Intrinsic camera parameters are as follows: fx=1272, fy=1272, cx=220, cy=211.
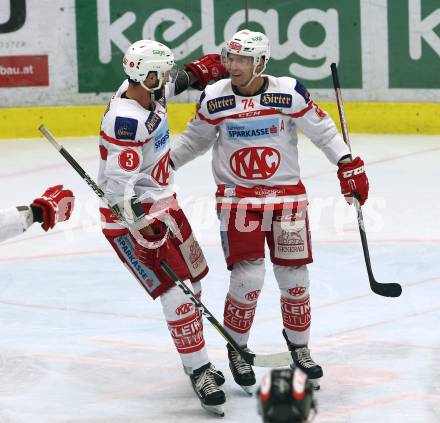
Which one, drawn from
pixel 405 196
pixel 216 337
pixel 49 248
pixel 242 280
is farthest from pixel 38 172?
pixel 242 280

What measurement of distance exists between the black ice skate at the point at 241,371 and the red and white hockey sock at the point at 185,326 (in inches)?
6.5

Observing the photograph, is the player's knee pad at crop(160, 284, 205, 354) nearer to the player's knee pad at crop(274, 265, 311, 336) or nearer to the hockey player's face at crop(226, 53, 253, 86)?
the player's knee pad at crop(274, 265, 311, 336)

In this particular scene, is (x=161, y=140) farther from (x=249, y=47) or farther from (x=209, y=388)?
(x=209, y=388)

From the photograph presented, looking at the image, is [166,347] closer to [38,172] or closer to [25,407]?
[25,407]

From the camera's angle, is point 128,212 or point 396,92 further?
point 396,92

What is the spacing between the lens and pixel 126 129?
465 cm

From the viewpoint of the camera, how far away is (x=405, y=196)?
27.7ft

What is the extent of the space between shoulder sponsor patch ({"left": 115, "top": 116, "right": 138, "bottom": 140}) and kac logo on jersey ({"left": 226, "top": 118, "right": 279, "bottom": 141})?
0.44m

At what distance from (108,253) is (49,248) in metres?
0.40

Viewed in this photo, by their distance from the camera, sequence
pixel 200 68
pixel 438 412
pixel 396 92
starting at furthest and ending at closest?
pixel 396 92 → pixel 200 68 → pixel 438 412

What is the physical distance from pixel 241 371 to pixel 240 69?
1.16 metres

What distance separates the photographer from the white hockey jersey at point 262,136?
489cm

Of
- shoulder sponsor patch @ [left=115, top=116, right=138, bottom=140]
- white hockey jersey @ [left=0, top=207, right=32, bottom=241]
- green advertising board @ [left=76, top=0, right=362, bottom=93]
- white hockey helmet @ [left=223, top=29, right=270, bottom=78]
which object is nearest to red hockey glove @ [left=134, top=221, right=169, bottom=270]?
shoulder sponsor patch @ [left=115, top=116, right=138, bottom=140]

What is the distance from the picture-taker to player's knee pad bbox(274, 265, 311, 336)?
496cm
